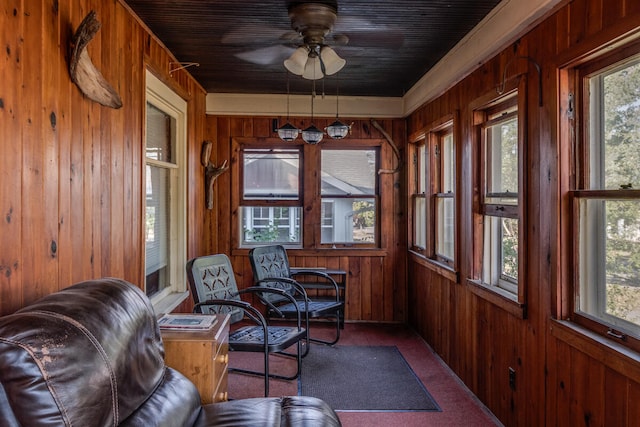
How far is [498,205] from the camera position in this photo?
2.64 metres

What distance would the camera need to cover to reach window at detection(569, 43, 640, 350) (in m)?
1.64

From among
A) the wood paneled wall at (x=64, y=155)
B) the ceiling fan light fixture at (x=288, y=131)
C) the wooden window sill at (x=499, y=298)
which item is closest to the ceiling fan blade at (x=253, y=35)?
the wood paneled wall at (x=64, y=155)

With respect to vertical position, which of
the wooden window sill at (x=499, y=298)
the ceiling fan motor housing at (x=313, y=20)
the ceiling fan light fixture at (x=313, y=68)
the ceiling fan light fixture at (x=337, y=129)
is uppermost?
the ceiling fan motor housing at (x=313, y=20)

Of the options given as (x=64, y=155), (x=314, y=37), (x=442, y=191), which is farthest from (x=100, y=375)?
(x=442, y=191)

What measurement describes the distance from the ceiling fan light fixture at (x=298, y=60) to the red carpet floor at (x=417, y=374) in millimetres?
2238

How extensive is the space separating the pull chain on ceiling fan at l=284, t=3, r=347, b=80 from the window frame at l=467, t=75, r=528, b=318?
1.03 metres

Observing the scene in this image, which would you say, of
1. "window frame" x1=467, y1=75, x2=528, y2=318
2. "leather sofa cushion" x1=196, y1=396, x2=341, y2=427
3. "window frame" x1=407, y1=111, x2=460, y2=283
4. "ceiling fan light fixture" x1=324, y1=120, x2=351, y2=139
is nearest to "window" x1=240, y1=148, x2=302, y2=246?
"ceiling fan light fixture" x1=324, y1=120, x2=351, y2=139

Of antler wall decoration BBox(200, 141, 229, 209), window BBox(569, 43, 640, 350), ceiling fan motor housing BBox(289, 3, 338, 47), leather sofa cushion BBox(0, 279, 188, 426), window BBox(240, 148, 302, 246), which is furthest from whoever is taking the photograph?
window BBox(240, 148, 302, 246)

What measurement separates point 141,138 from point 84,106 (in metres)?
0.70

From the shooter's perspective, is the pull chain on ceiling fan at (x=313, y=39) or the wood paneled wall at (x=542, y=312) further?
the pull chain on ceiling fan at (x=313, y=39)

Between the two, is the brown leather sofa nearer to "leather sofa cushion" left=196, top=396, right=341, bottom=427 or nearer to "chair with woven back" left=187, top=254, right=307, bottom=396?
"leather sofa cushion" left=196, top=396, right=341, bottom=427

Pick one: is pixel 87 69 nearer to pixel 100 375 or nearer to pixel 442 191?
pixel 100 375

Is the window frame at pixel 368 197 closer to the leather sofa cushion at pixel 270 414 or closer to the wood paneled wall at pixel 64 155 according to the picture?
the wood paneled wall at pixel 64 155

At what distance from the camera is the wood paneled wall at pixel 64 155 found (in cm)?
144
